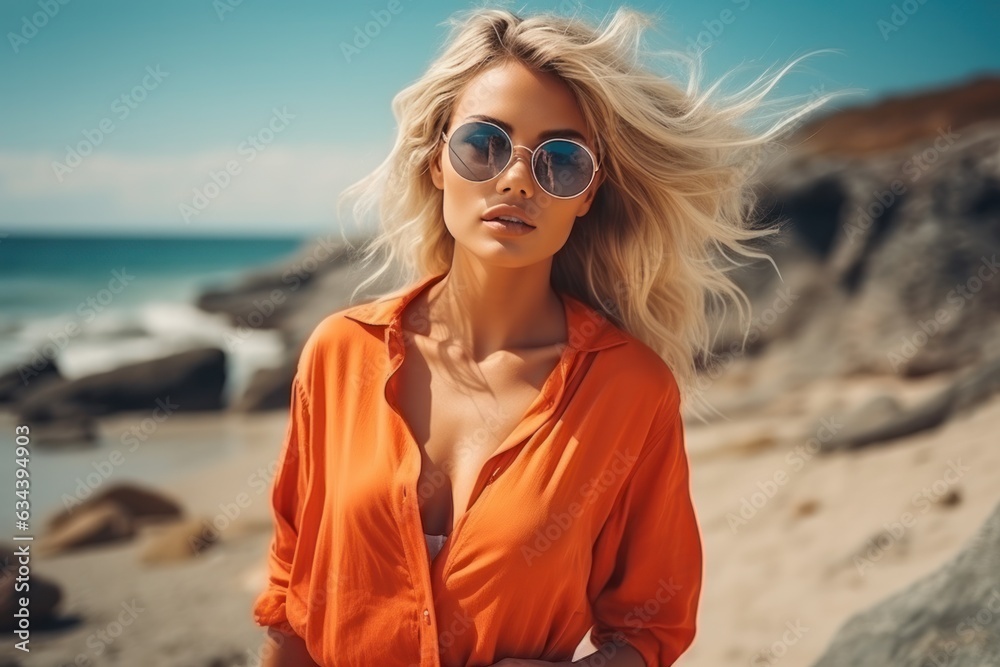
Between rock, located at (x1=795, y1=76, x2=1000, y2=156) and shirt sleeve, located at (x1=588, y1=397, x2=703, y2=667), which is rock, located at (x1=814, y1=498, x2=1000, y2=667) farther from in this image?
rock, located at (x1=795, y1=76, x2=1000, y2=156)

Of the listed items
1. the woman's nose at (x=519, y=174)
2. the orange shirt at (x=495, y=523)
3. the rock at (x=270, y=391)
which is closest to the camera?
the orange shirt at (x=495, y=523)

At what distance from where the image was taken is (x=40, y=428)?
12633 mm

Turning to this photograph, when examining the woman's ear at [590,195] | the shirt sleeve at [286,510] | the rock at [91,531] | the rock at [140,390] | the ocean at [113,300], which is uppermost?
the woman's ear at [590,195]

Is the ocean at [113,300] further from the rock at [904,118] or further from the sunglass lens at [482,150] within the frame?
the sunglass lens at [482,150]

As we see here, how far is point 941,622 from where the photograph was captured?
2746mm

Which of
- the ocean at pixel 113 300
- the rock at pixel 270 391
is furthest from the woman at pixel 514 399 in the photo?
the ocean at pixel 113 300

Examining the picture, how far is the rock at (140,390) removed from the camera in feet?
43.2

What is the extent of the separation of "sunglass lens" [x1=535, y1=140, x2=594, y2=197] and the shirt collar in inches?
12.7

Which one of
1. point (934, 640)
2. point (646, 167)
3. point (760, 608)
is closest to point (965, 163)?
point (760, 608)

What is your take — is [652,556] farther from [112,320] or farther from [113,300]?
[113,300]

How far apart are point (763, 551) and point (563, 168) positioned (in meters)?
4.01

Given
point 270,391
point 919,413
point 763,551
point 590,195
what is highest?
point 590,195

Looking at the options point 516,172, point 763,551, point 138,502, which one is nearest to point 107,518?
point 138,502

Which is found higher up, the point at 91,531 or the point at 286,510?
the point at 286,510
